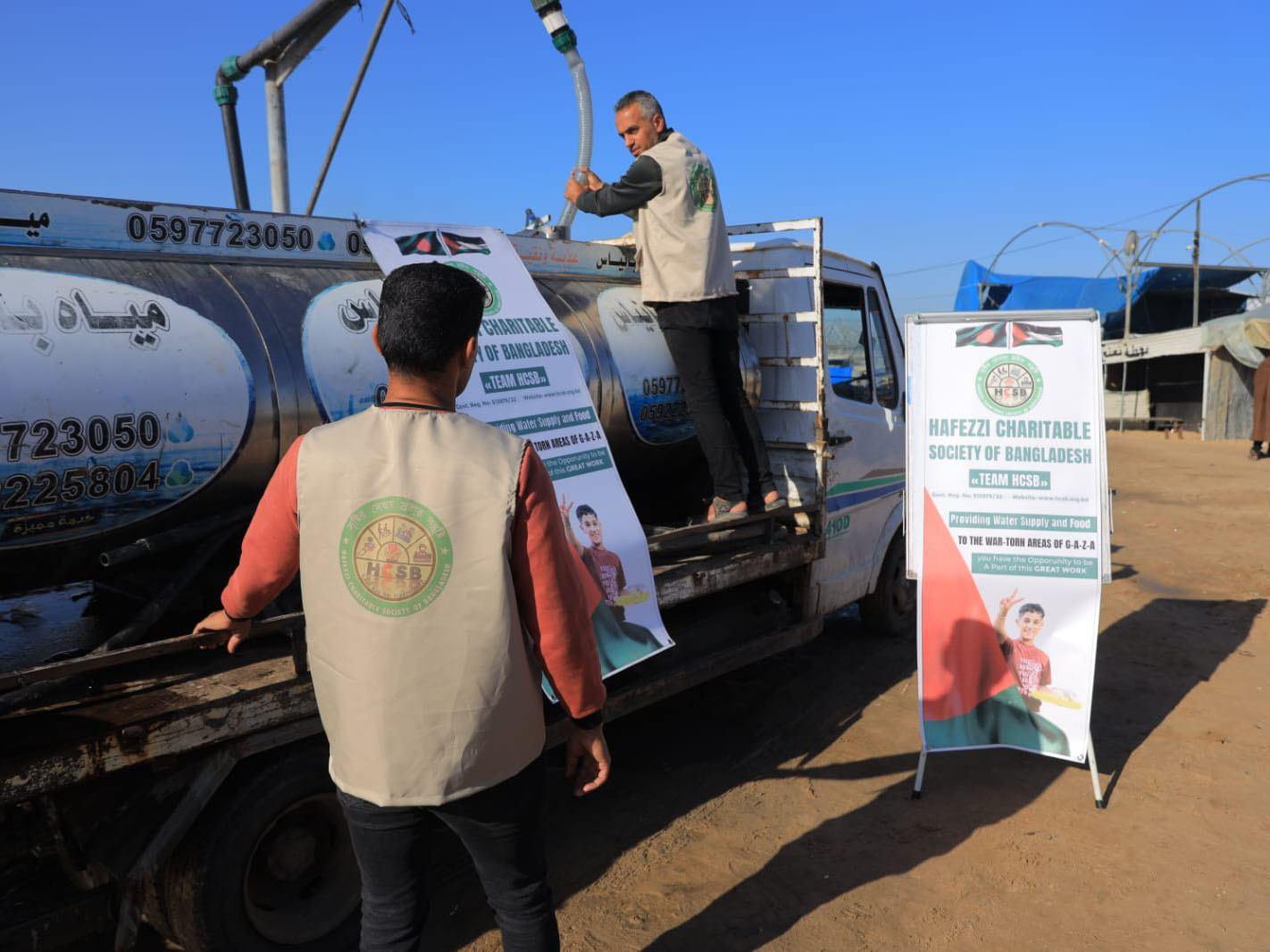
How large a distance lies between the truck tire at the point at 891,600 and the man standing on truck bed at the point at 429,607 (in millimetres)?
4954

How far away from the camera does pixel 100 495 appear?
123 inches

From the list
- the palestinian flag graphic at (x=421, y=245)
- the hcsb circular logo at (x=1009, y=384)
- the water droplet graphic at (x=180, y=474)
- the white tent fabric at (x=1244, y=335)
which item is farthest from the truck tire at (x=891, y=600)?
the white tent fabric at (x=1244, y=335)

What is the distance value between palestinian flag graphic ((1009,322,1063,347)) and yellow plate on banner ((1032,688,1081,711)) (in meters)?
1.64

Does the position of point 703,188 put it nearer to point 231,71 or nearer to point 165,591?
point 165,591

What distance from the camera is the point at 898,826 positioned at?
421 centimetres

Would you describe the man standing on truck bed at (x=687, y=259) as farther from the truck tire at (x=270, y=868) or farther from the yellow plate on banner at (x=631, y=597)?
the truck tire at (x=270, y=868)

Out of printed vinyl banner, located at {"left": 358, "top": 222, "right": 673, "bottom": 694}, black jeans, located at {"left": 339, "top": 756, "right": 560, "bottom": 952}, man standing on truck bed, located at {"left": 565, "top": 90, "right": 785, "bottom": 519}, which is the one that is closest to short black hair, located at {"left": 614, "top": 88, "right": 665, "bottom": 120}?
man standing on truck bed, located at {"left": 565, "top": 90, "right": 785, "bottom": 519}

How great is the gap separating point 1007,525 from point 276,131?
6.14m

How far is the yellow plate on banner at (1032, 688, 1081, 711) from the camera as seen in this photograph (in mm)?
4426

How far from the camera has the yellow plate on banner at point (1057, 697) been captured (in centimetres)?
443

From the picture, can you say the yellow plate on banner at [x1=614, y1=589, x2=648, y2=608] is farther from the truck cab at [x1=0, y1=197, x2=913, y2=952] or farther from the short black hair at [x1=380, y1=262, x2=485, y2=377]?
the short black hair at [x1=380, y1=262, x2=485, y2=377]

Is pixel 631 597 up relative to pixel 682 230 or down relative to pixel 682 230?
down

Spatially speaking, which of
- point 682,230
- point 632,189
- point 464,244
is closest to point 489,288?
point 464,244

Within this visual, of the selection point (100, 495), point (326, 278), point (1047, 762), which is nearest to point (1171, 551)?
point (1047, 762)
